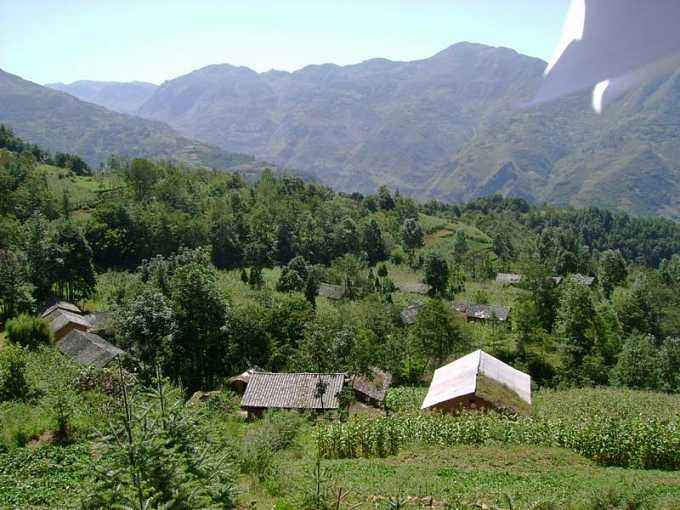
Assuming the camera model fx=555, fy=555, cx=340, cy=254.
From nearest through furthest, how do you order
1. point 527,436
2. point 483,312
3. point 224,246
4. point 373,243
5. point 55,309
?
point 527,436 → point 55,309 → point 483,312 → point 224,246 → point 373,243

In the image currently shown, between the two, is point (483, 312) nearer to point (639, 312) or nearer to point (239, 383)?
point (639, 312)

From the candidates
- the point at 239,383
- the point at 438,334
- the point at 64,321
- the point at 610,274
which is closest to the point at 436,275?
the point at 610,274

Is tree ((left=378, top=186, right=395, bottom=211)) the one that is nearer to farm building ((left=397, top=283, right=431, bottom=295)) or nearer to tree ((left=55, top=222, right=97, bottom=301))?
farm building ((left=397, top=283, right=431, bottom=295))

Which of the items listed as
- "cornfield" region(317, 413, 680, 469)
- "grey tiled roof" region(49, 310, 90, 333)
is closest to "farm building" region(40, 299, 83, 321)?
"grey tiled roof" region(49, 310, 90, 333)

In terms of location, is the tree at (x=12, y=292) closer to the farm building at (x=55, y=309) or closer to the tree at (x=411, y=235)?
the farm building at (x=55, y=309)

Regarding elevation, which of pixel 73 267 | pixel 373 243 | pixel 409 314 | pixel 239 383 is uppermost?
pixel 73 267

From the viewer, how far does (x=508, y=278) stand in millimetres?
66750

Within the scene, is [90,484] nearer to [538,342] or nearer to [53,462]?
[53,462]

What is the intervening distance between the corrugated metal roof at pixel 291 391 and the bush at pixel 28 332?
12.6m

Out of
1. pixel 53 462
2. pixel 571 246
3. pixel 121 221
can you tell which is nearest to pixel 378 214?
pixel 571 246

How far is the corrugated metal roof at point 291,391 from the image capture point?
79.4 feet

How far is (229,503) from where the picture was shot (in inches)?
365

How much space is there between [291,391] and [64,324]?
Answer: 17.0 m

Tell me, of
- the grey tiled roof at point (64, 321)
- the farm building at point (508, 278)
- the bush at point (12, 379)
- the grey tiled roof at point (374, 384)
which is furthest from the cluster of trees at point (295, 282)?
the bush at point (12, 379)
